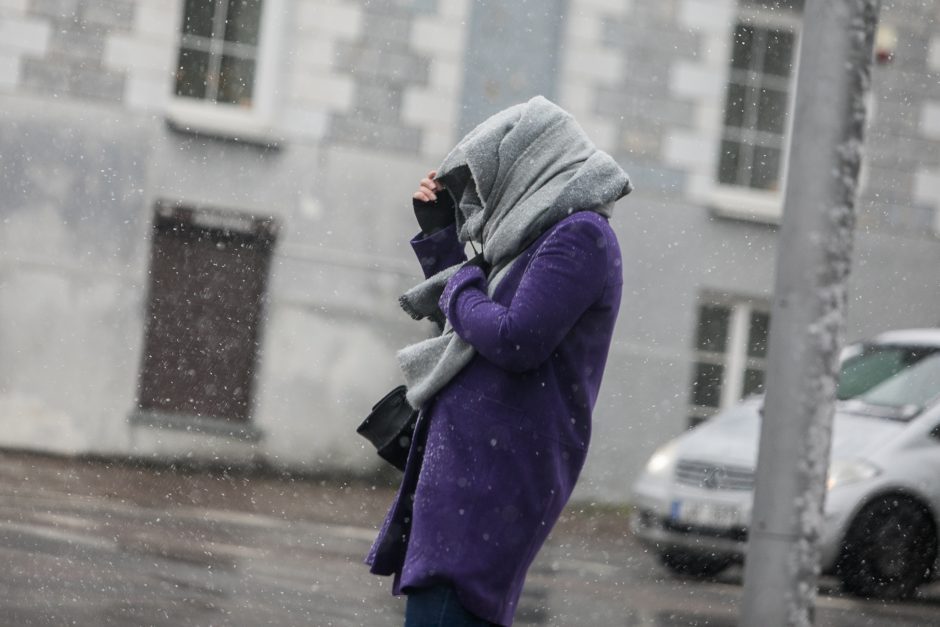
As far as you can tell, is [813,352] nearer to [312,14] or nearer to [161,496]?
[161,496]

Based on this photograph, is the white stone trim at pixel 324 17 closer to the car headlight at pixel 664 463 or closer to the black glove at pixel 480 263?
the car headlight at pixel 664 463

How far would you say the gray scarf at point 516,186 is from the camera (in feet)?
9.71

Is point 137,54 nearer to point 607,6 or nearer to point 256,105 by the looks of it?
point 256,105

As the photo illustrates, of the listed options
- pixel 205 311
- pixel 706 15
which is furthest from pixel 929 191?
pixel 205 311

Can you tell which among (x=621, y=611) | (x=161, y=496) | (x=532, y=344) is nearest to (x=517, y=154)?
(x=532, y=344)

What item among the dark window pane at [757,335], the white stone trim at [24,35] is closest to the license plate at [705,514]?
the dark window pane at [757,335]

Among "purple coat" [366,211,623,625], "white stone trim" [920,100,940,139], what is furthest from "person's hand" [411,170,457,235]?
"white stone trim" [920,100,940,139]

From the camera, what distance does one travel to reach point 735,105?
1423cm

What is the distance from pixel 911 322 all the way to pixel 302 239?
5.60 meters

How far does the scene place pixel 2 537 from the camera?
8.07 metres

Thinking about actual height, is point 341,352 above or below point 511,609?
below

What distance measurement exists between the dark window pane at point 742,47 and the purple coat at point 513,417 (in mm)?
11608

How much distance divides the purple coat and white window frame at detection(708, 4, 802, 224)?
11108mm

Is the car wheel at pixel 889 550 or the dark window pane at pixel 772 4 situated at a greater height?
the dark window pane at pixel 772 4
